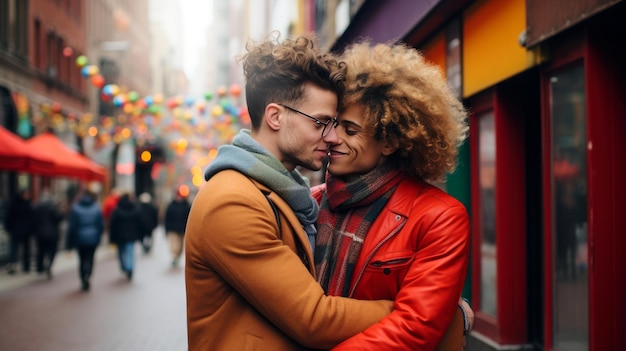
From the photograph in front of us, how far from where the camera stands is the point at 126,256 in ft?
47.5

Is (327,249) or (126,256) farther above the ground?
(327,249)

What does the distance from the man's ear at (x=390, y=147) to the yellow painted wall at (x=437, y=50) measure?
5.50m

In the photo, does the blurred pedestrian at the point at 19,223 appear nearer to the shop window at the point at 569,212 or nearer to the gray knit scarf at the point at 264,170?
the shop window at the point at 569,212

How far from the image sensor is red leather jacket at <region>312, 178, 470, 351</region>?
2398mm

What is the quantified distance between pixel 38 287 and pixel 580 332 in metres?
11.1

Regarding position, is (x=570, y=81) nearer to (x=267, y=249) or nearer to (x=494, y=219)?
(x=494, y=219)

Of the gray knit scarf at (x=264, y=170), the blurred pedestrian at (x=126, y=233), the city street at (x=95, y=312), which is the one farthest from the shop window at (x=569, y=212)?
the blurred pedestrian at (x=126, y=233)

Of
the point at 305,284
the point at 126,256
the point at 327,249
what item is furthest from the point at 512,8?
the point at 126,256

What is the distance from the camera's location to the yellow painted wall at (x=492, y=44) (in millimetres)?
5922

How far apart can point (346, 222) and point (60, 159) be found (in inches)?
558

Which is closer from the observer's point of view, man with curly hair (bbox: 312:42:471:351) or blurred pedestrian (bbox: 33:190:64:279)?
man with curly hair (bbox: 312:42:471:351)

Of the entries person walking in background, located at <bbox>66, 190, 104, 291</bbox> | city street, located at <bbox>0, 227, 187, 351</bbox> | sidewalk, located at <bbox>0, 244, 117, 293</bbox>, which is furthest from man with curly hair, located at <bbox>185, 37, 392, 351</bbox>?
sidewalk, located at <bbox>0, 244, 117, 293</bbox>

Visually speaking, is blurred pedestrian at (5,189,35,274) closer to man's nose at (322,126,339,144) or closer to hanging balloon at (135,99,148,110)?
hanging balloon at (135,99,148,110)

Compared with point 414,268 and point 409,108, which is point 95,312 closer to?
point 409,108
